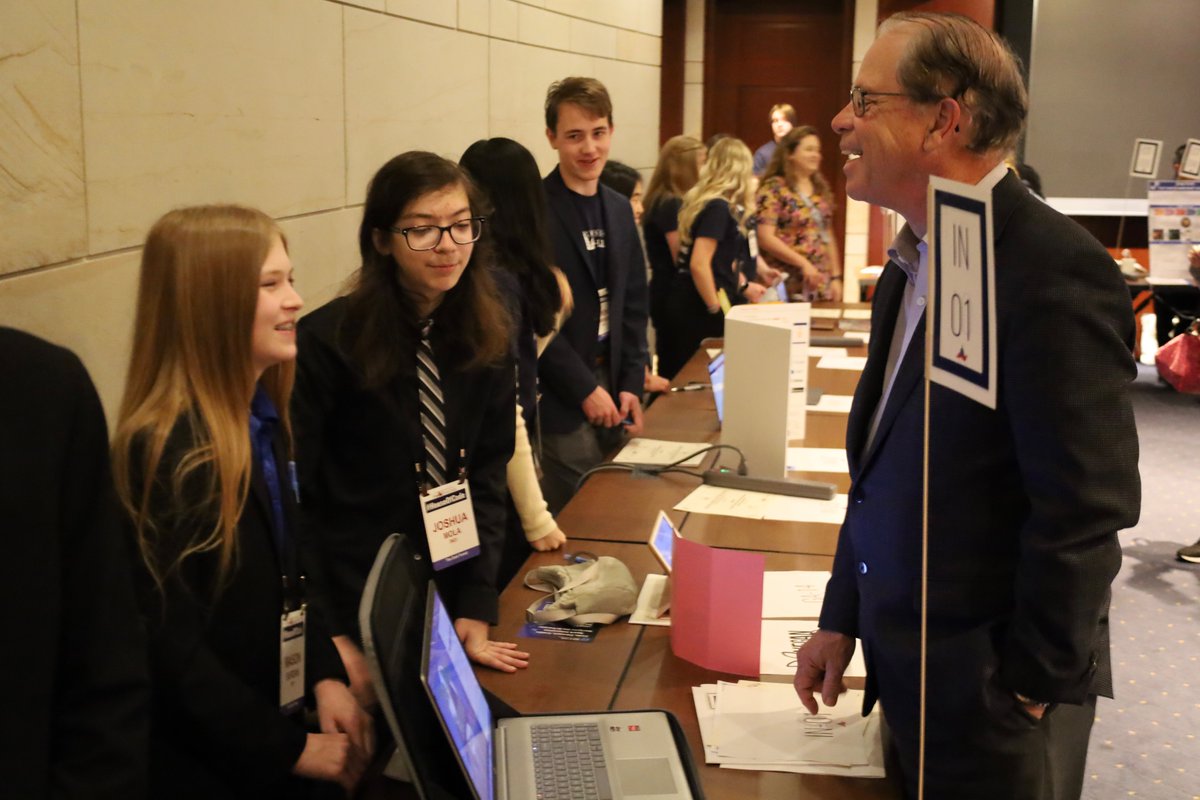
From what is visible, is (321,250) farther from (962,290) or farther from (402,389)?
(962,290)

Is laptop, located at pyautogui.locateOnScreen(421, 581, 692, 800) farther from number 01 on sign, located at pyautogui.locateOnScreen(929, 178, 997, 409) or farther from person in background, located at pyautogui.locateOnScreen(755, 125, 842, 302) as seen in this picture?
person in background, located at pyautogui.locateOnScreen(755, 125, 842, 302)

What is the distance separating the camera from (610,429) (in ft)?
11.8

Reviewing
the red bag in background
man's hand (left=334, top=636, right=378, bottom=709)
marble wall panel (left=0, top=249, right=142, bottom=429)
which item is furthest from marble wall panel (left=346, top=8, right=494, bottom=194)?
the red bag in background

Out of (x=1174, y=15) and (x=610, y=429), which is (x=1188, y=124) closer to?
(x=1174, y=15)

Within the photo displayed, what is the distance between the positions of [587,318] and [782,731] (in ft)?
6.80

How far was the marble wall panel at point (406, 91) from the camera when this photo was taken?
3.33 meters

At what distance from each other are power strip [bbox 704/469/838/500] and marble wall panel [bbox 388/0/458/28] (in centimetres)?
174

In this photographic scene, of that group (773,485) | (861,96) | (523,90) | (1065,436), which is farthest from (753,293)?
(1065,436)

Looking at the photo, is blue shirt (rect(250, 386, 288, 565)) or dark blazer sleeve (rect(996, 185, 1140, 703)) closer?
dark blazer sleeve (rect(996, 185, 1140, 703))

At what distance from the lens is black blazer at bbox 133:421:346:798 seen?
139cm

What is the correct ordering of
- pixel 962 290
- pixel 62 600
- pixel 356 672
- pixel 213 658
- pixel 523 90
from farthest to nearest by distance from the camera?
pixel 523 90 < pixel 356 672 < pixel 213 658 < pixel 962 290 < pixel 62 600

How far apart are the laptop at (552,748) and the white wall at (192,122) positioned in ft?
3.29

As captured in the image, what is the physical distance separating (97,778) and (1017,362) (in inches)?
38.9

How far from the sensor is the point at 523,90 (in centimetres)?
499
